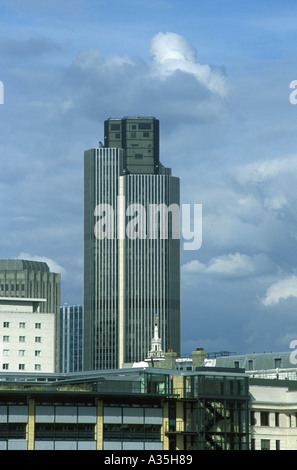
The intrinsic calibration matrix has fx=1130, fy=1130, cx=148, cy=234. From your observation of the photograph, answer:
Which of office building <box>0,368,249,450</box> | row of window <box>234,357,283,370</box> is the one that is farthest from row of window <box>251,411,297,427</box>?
row of window <box>234,357,283,370</box>

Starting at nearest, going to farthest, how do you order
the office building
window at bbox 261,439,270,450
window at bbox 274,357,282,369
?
the office building → window at bbox 261,439,270,450 → window at bbox 274,357,282,369

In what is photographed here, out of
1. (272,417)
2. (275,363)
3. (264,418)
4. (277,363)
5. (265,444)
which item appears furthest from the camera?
(277,363)

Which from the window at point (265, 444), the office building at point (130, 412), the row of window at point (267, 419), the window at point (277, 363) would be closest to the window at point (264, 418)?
the row of window at point (267, 419)

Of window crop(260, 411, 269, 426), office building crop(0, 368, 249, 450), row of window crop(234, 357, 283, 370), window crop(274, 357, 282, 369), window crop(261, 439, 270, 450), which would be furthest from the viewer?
window crop(274, 357, 282, 369)

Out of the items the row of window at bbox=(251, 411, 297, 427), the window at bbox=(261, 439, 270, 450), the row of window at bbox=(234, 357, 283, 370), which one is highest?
the row of window at bbox=(234, 357, 283, 370)

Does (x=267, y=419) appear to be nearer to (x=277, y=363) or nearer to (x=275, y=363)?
(x=275, y=363)

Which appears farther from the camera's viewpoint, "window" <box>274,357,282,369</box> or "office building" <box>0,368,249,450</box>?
"window" <box>274,357,282,369</box>

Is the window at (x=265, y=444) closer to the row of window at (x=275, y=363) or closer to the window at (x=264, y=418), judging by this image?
the window at (x=264, y=418)

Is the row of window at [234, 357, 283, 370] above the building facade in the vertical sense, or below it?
above

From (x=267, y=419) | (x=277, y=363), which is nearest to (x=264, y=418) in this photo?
(x=267, y=419)

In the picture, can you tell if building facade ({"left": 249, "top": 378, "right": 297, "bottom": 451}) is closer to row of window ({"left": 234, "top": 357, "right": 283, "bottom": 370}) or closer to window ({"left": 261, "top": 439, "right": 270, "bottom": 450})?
window ({"left": 261, "top": 439, "right": 270, "bottom": 450})

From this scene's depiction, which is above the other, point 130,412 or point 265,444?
point 130,412
